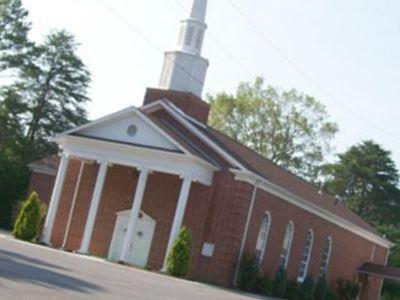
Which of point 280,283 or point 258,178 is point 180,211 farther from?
point 280,283

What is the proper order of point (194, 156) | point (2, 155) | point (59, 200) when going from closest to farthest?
point (194, 156), point (59, 200), point (2, 155)

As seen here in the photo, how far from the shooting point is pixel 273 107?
72.6 meters

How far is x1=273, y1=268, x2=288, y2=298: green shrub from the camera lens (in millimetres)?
38806

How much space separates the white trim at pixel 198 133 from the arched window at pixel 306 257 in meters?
10.5

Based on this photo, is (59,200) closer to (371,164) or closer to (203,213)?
(203,213)

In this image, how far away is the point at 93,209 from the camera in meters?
37.1

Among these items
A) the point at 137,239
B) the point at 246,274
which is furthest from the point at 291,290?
the point at 137,239

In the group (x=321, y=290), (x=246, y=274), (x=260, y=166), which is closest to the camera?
(x=246, y=274)

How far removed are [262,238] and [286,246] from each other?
385 centimetres

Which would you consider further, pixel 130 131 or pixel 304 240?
pixel 304 240

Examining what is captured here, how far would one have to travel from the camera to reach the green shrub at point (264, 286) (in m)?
37.2

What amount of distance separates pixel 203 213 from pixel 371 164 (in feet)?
171

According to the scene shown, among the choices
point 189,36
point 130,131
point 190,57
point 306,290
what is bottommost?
point 306,290

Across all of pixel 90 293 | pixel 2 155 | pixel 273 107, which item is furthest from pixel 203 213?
pixel 273 107
